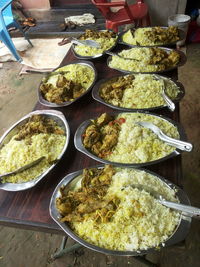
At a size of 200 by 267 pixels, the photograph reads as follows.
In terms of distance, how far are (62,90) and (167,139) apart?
121 cm

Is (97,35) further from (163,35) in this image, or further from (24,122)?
(24,122)

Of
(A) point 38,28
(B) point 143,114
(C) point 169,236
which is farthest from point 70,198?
(A) point 38,28

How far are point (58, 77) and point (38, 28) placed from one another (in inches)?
206

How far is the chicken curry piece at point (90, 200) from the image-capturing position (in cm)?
143

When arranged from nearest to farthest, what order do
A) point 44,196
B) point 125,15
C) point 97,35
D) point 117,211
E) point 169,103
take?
point 117,211
point 44,196
point 169,103
point 97,35
point 125,15

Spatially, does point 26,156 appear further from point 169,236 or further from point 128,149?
point 169,236

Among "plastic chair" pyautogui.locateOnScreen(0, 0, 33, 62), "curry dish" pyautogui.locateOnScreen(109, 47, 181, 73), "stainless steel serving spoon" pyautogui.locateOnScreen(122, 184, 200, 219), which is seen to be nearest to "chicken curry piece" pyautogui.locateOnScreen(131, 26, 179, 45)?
"curry dish" pyautogui.locateOnScreen(109, 47, 181, 73)

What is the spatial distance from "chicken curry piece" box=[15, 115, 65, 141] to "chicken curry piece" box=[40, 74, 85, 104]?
0.29 metres

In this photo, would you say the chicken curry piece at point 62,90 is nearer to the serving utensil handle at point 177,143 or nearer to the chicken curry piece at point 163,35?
the serving utensil handle at point 177,143

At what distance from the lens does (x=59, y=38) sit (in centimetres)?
668

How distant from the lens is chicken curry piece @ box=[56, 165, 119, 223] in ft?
4.68

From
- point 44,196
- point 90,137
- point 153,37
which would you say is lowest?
point 44,196

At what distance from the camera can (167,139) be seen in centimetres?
173

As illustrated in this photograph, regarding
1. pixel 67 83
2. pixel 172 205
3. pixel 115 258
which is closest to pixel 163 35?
pixel 67 83
